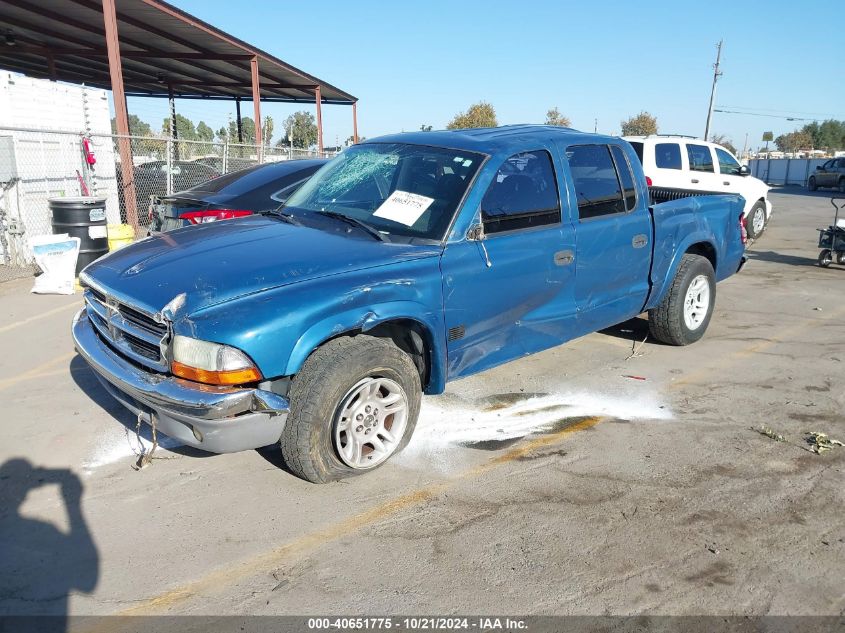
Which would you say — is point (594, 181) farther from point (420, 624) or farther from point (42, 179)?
point (42, 179)

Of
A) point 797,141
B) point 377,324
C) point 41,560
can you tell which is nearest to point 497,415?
point 377,324

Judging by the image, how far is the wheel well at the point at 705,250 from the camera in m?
5.92

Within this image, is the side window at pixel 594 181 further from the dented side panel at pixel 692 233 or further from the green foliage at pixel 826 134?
the green foliage at pixel 826 134

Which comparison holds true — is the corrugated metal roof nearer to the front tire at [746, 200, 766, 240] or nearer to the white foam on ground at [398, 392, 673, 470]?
the white foam on ground at [398, 392, 673, 470]

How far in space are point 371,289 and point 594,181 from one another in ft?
7.42

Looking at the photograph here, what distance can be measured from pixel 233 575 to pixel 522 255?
2.48 metres

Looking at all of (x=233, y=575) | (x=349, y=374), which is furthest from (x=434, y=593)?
(x=349, y=374)

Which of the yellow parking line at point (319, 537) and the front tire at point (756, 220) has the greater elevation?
the front tire at point (756, 220)

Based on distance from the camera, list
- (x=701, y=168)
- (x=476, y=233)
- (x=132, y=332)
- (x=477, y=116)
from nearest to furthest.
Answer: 1. (x=132, y=332)
2. (x=476, y=233)
3. (x=701, y=168)
4. (x=477, y=116)

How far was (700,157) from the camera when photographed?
43.0 feet

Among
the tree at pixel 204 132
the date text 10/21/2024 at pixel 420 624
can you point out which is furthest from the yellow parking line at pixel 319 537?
the tree at pixel 204 132

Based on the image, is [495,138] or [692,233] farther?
[692,233]

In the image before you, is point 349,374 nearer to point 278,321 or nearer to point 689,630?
point 278,321

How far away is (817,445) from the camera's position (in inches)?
158
